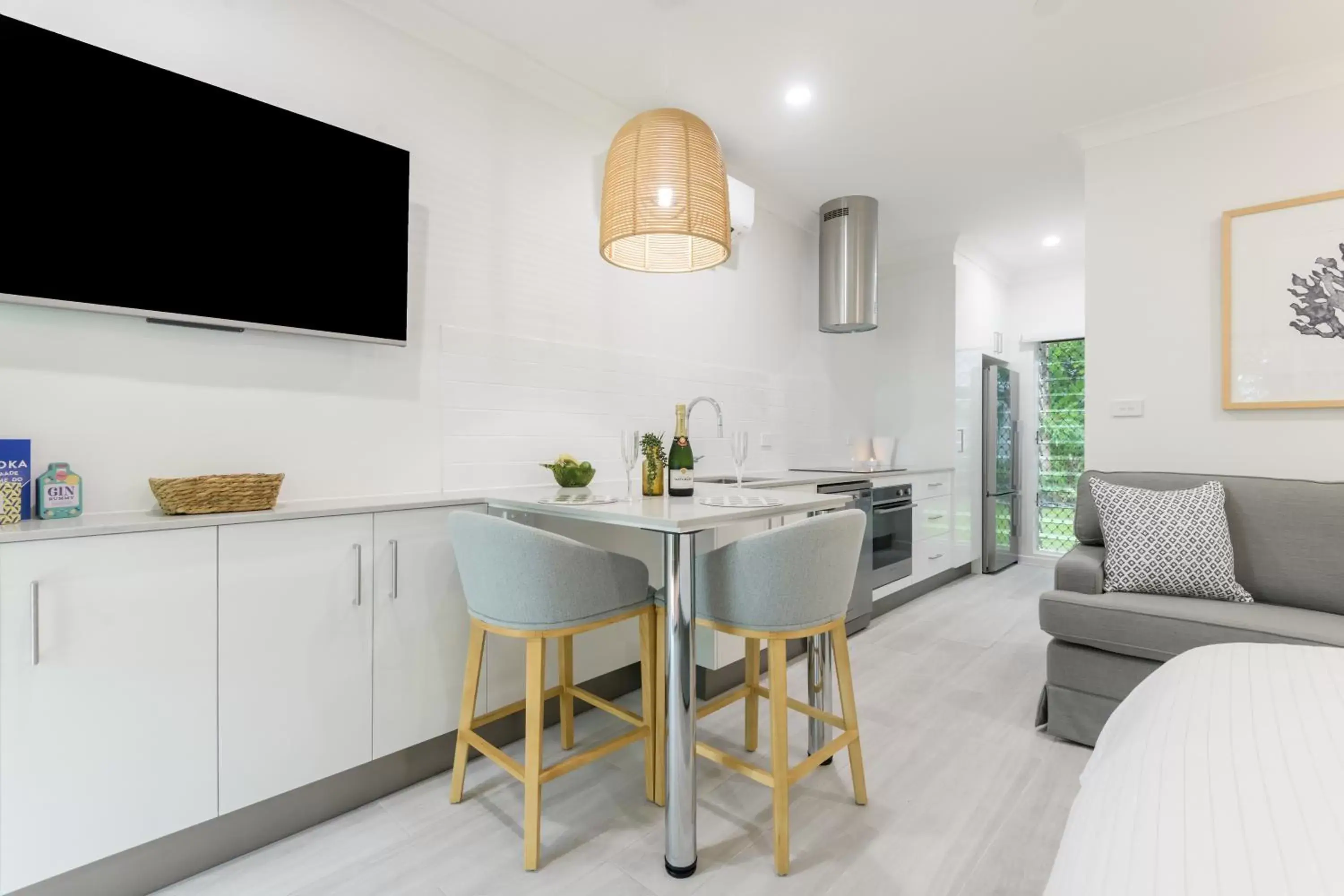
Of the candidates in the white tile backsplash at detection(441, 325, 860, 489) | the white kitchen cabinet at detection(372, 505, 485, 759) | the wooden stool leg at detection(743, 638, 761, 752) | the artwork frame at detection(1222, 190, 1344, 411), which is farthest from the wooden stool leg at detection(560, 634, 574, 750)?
the artwork frame at detection(1222, 190, 1344, 411)

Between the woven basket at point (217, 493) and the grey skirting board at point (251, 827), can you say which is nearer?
the grey skirting board at point (251, 827)

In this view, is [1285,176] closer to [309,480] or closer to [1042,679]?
[1042,679]

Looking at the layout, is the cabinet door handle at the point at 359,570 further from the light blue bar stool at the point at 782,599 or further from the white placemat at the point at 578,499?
the light blue bar stool at the point at 782,599

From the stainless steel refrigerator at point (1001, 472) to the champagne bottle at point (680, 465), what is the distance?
3.86 meters

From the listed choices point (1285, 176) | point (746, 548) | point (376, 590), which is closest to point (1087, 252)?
point (1285, 176)

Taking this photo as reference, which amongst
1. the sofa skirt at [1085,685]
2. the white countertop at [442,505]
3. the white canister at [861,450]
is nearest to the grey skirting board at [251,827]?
the white countertop at [442,505]

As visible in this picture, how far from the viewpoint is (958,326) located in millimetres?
4773

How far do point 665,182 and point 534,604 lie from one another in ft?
4.15

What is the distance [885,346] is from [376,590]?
4403mm

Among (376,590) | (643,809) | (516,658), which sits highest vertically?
(376,590)

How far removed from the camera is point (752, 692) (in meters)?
2.08

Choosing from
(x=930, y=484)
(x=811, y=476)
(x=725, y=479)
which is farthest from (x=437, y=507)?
(x=930, y=484)

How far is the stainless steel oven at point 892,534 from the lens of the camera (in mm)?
3736

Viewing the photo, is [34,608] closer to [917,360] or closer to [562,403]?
[562,403]
